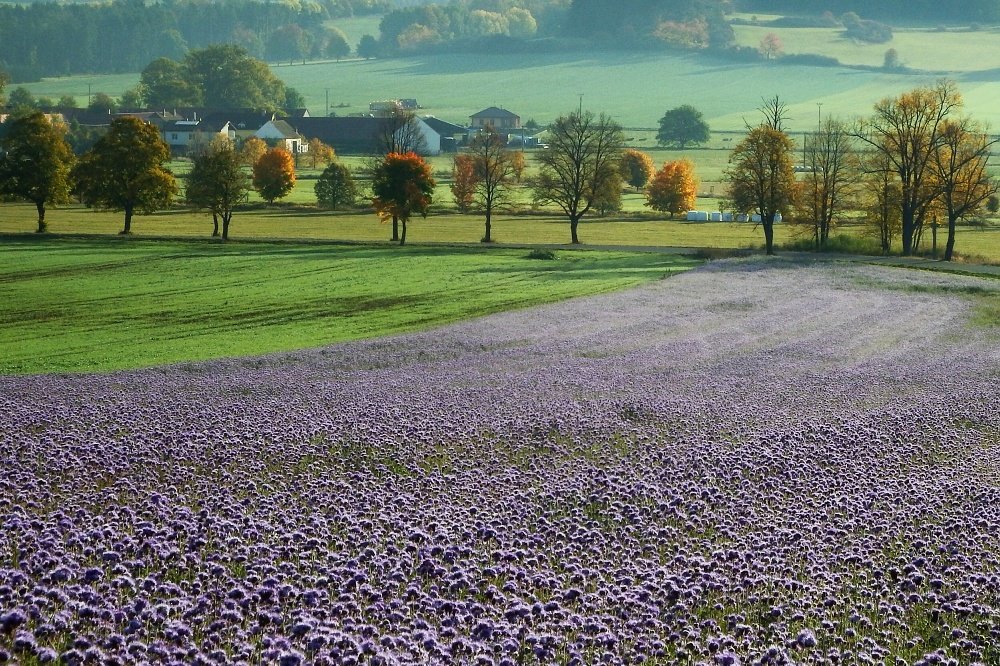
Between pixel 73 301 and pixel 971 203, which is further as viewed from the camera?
pixel 971 203

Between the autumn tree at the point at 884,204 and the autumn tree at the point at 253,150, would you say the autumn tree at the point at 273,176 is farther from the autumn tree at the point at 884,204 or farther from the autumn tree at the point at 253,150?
the autumn tree at the point at 884,204

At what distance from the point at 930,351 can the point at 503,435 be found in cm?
2150

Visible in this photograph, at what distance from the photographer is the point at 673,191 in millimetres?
126188

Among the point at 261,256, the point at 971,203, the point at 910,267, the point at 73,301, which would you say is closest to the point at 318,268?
the point at 261,256

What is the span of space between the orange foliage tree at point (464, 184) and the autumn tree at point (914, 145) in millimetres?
40939

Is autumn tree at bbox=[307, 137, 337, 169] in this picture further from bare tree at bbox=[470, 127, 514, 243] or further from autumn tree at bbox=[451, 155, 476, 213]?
bare tree at bbox=[470, 127, 514, 243]

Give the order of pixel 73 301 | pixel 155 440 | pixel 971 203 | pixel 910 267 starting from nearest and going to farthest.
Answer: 1. pixel 155 440
2. pixel 73 301
3. pixel 910 267
4. pixel 971 203

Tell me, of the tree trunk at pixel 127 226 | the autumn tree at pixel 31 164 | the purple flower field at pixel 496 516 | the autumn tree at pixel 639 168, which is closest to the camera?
the purple flower field at pixel 496 516

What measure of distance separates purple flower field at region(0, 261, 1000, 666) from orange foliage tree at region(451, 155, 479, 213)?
273 ft

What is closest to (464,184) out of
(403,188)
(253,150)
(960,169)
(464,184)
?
(464,184)

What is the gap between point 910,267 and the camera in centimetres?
6869

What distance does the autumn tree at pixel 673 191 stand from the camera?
125500mm

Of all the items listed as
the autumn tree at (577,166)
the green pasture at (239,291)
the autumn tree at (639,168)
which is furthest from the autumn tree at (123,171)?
the autumn tree at (639,168)

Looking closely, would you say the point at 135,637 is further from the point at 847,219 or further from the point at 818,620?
the point at 847,219
